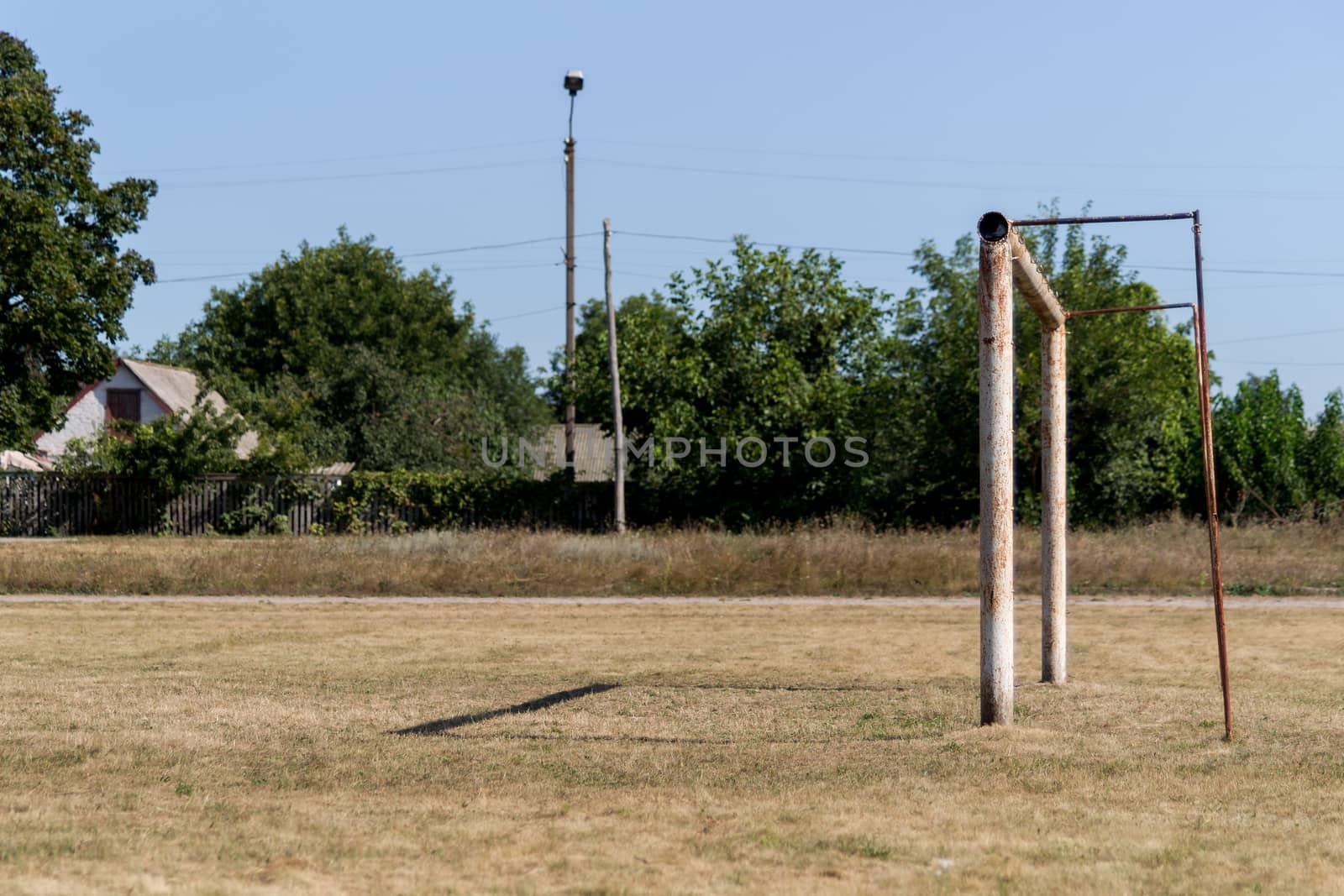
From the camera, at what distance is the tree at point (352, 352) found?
58656 millimetres

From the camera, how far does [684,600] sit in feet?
70.4

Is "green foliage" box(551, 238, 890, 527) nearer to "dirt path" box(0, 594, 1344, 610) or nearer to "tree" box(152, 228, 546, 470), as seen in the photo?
"dirt path" box(0, 594, 1344, 610)

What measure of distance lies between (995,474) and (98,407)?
5487 centimetres

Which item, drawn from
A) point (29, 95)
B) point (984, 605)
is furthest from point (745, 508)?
point (984, 605)

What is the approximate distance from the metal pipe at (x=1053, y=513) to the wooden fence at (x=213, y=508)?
2513 cm

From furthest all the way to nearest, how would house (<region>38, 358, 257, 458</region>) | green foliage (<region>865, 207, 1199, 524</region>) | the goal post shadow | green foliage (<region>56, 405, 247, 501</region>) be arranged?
house (<region>38, 358, 257, 458</region>) → green foliage (<region>56, 405, 247, 501</region>) → green foliage (<region>865, 207, 1199, 524</region>) → the goal post shadow

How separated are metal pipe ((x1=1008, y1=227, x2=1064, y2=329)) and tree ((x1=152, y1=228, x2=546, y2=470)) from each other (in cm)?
→ 4548

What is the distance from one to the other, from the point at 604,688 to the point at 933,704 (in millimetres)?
2889

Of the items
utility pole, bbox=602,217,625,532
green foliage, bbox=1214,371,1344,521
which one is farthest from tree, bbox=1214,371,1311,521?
utility pole, bbox=602,217,625,532

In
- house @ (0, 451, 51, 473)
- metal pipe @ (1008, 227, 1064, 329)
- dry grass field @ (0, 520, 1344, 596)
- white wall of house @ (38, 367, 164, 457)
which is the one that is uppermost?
white wall of house @ (38, 367, 164, 457)

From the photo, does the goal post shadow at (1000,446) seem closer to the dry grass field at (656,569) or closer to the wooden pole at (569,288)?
the dry grass field at (656,569)

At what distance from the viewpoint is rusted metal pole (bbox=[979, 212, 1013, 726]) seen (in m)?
9.29

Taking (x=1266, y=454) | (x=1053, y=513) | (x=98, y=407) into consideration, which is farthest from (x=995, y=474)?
(x=98, y=407)

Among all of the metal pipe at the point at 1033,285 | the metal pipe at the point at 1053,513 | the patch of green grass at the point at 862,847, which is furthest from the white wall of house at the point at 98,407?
the patch of green grass at the point at 862,847
